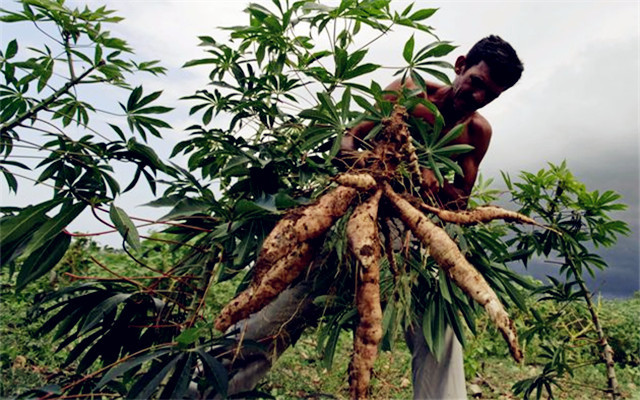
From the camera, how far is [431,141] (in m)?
1.06

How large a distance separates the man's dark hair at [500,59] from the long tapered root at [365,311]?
24.0 inches

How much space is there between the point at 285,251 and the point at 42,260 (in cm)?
42

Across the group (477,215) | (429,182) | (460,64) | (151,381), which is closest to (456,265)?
(477,215)

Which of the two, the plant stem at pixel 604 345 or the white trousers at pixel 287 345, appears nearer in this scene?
the white trousers at pixel 287 345

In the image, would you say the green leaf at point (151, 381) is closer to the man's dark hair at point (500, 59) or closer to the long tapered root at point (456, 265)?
the long tapered root at point (456, 265)

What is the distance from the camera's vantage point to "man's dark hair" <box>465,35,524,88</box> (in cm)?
118

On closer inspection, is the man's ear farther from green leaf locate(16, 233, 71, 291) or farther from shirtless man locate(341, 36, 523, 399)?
green leaf locate(16, 233, 71, 291)

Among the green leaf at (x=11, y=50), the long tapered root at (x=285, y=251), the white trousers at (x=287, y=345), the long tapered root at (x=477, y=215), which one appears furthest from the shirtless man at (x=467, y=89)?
the green leaf at (x=11, y=50)

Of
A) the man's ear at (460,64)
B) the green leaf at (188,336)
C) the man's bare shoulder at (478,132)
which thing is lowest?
the green leaf at (188,336)

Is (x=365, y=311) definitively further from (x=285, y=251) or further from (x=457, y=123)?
(x=457, y=123)

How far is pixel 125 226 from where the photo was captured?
0.83 meters

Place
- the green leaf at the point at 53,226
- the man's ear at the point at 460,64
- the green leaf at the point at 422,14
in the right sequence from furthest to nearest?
the man's ear at the point at 460,64 → the green leaf at the point at 422,14 → the green leaf at the point at 53,226

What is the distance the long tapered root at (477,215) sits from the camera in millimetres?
983

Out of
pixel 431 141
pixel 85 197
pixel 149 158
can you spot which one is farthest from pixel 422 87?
pixel 85 197
